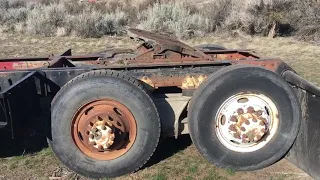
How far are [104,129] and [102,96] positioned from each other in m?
0.32

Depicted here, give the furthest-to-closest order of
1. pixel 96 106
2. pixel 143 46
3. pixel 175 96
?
pixel 143 46
pixel 175 96
pixel 96 106

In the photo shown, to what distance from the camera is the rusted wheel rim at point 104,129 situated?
3.98m

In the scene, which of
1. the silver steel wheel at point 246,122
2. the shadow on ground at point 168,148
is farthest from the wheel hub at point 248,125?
the shadow on ground at point 168,148

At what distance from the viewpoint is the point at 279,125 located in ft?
14.0

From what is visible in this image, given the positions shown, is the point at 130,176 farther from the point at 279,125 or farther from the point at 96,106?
the point at 279,125

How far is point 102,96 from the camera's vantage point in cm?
400

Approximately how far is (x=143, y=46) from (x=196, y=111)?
4.54ft

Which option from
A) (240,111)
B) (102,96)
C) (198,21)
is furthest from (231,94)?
(198,21)

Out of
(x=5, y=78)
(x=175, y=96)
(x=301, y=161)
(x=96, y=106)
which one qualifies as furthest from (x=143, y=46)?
(x=301, y=161)

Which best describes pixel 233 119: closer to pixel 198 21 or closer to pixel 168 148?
pixel 168 148

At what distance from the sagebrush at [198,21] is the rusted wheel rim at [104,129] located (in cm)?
965

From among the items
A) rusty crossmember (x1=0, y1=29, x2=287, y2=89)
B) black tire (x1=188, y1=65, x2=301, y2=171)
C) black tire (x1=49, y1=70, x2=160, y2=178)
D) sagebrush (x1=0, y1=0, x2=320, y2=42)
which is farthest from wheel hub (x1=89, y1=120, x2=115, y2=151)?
sagebrush (x1=0, y1=0, x2=320, y2=42)

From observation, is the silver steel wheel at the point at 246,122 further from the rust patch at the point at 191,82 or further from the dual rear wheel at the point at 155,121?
the rust patch at the point at 191,82

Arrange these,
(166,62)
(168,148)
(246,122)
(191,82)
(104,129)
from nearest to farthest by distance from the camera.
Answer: (104,129), (246,122), (191,82), (166,62), (168,148)
